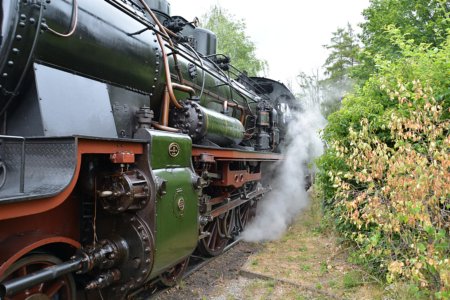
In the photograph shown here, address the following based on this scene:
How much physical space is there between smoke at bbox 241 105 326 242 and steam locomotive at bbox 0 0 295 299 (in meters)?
3.72

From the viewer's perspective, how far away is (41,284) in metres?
2.17

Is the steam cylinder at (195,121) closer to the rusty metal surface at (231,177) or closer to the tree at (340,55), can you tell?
the rusty metal surface at (231,177)

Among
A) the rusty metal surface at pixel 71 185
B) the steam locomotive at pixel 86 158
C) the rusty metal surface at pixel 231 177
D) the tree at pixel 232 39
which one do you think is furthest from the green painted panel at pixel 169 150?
the tree at pixel 232 39

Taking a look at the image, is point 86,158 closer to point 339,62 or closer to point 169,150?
point 169,150

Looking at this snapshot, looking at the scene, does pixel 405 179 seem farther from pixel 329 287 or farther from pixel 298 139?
pixel 298 139

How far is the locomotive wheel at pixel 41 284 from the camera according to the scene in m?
2.00

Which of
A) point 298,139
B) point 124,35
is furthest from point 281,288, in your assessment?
point 298,139

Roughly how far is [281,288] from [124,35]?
2.99m

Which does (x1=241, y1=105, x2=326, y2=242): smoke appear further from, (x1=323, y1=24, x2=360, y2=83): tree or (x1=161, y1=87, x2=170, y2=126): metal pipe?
(x1=323, y1=24, x2=360, y2=83): tree

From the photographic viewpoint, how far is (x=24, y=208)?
1.65 metres

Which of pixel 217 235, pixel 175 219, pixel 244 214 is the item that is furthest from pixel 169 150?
pixel 244 214

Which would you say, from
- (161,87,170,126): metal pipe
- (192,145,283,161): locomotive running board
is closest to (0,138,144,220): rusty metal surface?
(161,87,170,126): metal pipe

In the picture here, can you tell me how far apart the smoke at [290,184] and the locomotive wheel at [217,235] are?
84 cm

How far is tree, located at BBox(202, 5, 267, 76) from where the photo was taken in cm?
2398
